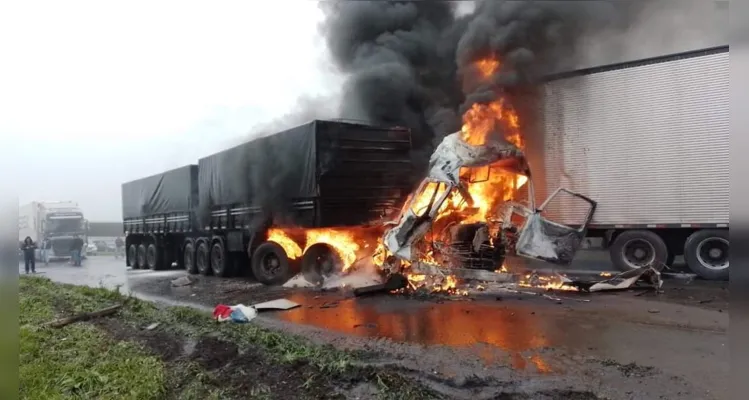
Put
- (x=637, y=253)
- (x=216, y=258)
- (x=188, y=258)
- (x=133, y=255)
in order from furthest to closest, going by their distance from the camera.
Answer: (x=133, y=255) → (x=188, y=258) → (x=216, y=258) → (x=637, y=253)

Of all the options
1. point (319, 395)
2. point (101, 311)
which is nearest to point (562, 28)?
point (319, 395)

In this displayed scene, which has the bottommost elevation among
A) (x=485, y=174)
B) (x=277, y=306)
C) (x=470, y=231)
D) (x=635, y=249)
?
(x=277, y=306)

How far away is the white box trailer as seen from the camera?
995 cm

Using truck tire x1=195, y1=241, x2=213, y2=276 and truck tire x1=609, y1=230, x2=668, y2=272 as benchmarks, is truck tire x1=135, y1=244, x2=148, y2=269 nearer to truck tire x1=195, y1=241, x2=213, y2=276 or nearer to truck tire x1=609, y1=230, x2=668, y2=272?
truck tire x1=195, y1=241, x2=213, y2=276

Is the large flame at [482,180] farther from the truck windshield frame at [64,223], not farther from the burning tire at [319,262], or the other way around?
the truck windshield frame at [64,223]

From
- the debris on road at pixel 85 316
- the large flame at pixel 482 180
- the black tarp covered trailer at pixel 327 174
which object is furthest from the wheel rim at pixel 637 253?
the debris on road at pixel 85 316

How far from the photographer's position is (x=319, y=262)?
10812 millimetres

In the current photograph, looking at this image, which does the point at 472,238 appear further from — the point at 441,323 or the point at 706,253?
the point at 706,253

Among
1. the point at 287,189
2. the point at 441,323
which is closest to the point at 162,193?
the point at 287,189

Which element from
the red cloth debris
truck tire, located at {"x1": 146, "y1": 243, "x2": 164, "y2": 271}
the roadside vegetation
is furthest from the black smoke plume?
truck tire, located at {"x1": 146, "y1": 243, "x2": 164, "y2": 271}

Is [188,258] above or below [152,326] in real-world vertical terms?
above

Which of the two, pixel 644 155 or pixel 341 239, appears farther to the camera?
pixel 341 239

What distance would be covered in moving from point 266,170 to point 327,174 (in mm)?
1941

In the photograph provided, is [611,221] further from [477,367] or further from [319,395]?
[319,395]
